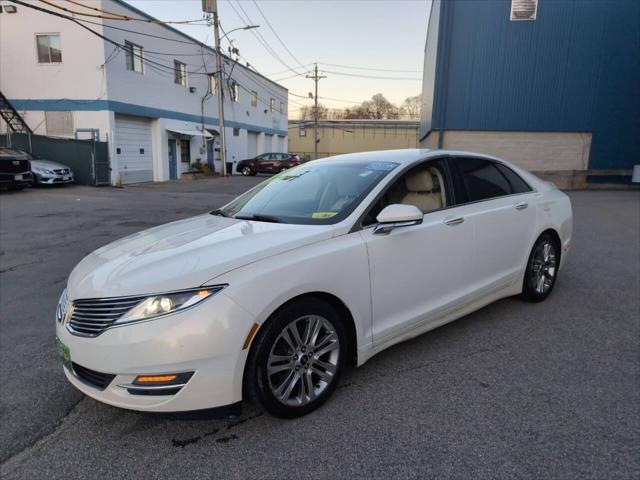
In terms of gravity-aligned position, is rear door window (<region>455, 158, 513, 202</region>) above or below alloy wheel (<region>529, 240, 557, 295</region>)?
above

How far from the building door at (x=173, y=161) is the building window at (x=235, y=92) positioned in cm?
978

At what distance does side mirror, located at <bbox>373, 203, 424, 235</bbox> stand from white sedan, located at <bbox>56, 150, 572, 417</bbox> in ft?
0.03

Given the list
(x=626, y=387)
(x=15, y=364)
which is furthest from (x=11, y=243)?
(x=626, y=387)

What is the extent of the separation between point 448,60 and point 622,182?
10197mm

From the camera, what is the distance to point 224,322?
7.47ft

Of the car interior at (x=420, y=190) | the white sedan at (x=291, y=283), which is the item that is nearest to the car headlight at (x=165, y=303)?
the white sedan at (x=291, y=283)

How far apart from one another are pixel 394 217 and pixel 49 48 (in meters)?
23.4

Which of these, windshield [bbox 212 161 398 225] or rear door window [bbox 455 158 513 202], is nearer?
windshield [bbox 212 161 398 225]

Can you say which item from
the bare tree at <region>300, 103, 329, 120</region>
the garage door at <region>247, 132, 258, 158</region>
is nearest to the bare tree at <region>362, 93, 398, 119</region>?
the bare tree at <region>300, 103, 329, 120</region>

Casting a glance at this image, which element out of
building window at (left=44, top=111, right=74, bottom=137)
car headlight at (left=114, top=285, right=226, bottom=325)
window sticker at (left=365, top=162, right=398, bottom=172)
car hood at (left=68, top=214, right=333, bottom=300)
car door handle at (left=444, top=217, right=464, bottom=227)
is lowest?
car headlight at (left=114, top=285, right=226, bottom=325)

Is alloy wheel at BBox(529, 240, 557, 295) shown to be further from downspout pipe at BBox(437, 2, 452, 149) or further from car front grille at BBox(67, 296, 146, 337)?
downspout pipe at BBox(437, 2, 452, 149)

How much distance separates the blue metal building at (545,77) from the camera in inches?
811

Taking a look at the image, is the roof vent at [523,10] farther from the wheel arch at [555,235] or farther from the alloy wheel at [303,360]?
the alloy wheel at [303,360]

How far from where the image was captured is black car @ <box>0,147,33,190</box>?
15.1 metres
